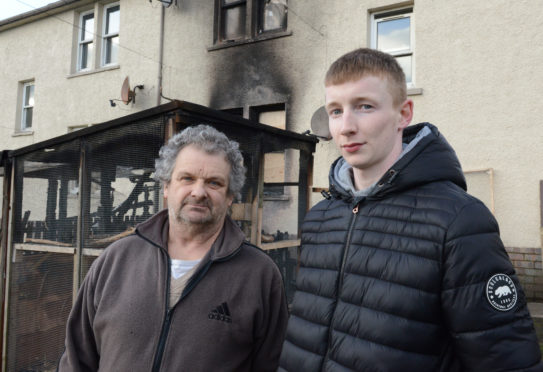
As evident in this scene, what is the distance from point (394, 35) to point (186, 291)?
24.9ft

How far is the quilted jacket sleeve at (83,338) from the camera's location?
193cm

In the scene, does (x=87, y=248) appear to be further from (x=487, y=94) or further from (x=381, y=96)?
(x=487, y=94)

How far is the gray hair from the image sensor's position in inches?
80.6

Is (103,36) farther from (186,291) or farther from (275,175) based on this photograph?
(186,291)

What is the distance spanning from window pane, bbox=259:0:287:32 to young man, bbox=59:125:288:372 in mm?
7825

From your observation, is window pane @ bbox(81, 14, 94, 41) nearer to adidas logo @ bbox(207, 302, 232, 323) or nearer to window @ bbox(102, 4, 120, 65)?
window @ bbox(102, 4, 120, 65)

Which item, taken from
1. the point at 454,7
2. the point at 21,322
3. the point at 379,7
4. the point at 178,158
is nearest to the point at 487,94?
the point at 454,7

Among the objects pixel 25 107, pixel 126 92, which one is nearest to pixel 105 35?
pixel 126 92

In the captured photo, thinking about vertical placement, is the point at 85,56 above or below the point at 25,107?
above

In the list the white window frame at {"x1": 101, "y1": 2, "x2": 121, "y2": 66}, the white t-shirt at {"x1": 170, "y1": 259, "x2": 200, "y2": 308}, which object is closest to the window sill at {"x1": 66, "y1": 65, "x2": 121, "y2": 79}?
the white window frame at {"x1": 101, "y1": 2, "x2": 121, "y2": 66}

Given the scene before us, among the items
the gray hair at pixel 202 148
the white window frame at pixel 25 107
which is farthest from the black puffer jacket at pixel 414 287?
the white window frame at pixel 25 107

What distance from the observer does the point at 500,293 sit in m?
1.11

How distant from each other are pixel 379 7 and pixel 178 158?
23.5ft

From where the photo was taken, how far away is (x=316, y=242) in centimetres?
157
